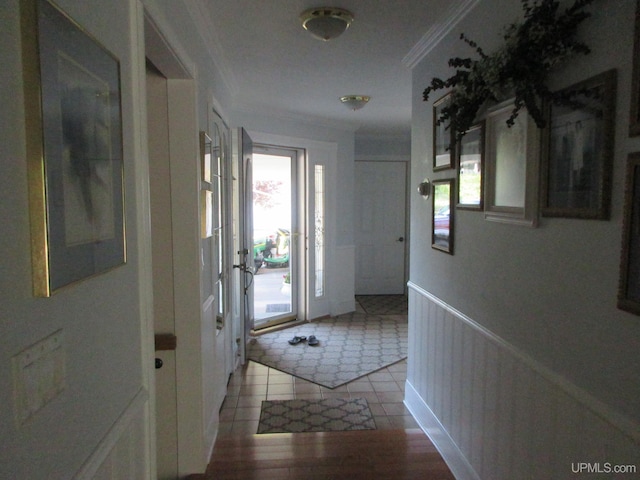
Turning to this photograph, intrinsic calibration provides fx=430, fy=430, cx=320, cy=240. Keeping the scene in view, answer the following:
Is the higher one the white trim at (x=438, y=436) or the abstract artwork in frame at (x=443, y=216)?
the abstract artwork in frame at (x=443, y=216)

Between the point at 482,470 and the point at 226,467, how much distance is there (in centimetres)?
131

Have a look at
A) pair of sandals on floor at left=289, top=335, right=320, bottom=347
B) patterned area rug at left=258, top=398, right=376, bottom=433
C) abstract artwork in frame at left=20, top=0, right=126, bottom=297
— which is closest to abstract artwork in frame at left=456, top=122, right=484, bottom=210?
abstract artwork in frame at left=20, top=0, right=126, bottom=297

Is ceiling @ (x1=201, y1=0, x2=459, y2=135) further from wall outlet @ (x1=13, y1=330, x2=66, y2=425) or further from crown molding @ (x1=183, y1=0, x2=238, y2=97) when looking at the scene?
wall outlet @ (x1=13, y1=330, x2=66, y2=425)

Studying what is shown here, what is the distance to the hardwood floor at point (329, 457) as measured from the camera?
88.3 inches

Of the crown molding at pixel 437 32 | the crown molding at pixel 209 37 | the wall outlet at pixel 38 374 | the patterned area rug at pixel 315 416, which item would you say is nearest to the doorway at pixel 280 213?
the crown molding at pixel 209 37

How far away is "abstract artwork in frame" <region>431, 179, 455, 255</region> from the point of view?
92.1 inches

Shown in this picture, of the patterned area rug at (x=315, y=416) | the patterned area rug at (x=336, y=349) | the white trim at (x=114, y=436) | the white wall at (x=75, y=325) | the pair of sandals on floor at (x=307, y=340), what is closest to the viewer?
the white wall at (x=75, y=325)

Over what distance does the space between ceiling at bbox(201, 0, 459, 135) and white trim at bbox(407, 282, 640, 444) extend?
5.33 feet

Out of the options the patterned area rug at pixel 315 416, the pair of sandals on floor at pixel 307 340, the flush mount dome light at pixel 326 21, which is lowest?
the patterned area rug at pixel 315 416

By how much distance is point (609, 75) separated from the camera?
1.20 m

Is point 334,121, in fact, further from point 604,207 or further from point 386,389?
point 604,207

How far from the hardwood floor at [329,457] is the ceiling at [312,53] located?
94.1 inches

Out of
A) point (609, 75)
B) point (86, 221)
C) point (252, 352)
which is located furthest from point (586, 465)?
point (252, 352)

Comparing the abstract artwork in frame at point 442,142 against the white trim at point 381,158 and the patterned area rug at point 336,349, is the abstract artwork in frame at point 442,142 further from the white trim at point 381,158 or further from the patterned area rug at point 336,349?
the white trim at point 381,158
